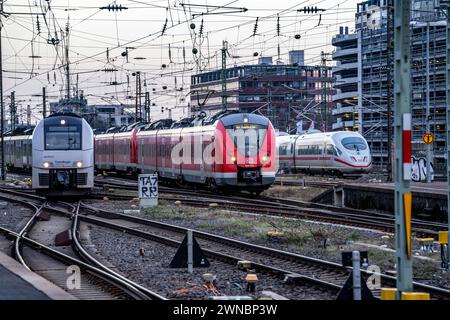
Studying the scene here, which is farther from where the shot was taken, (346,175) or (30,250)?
(346,175)

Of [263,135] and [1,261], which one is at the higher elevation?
[263,135]

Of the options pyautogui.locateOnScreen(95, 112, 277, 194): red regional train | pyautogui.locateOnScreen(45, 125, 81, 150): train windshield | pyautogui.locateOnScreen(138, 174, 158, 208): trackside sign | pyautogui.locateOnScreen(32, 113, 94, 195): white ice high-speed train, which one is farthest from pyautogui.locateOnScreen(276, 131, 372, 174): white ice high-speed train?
pyautogui.locateOnScreen(138, 174, 158, 208): trackside sign

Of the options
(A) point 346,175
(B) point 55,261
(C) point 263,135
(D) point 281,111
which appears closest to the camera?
(B) point 55,261

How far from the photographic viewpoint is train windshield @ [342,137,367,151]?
4981 cm

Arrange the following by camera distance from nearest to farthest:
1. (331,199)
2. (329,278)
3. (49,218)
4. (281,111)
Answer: (329,278)
(49,218)
(331,199)
(281,111)

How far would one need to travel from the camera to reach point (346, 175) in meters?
52.6

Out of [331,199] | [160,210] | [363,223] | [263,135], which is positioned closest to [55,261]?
[363,223]

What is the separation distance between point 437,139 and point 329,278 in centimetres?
6749

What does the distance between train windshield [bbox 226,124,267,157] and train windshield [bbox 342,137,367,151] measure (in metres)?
16.4

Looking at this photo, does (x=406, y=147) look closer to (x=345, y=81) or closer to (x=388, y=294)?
(x=388, y=294)

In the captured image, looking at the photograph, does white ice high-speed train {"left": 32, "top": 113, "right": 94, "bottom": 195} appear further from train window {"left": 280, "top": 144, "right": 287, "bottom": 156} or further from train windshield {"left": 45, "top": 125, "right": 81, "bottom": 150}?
train window {"left": 280, "top": 144, "right": 287, "bottom": 156}

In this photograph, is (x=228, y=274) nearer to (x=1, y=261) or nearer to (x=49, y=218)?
(x=1, y=261)

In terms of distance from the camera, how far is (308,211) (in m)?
27.9

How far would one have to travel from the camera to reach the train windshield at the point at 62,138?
32.2 meters
